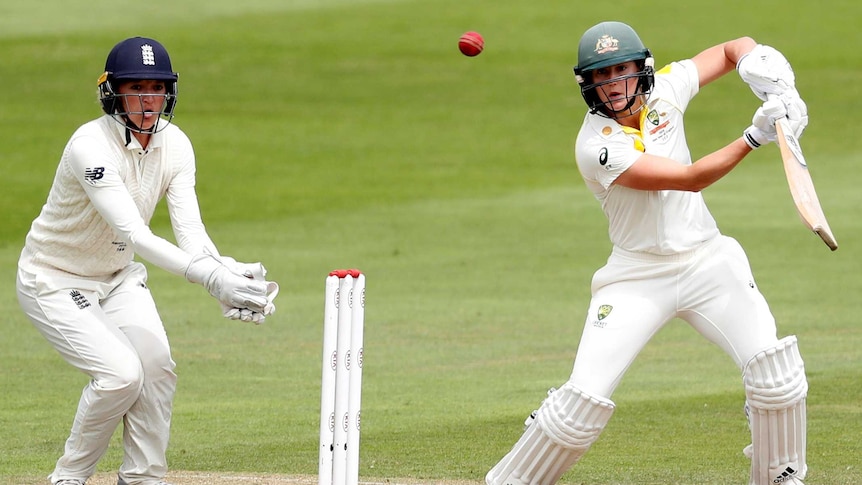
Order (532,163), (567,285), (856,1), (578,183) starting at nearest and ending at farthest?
(567,285) < (578,183) < (532,163) < (856,1)

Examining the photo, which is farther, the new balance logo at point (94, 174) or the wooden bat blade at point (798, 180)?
the new balance logo at point (94, 174)

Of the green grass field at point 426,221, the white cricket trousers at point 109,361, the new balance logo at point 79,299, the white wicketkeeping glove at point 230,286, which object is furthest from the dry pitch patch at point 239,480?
the white wicketkeeping glove at point 230,286

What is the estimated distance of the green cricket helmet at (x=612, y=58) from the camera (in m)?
5.93

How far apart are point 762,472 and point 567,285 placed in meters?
7.96

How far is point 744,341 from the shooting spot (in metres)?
5.81

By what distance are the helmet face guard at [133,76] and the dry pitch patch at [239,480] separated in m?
1.70

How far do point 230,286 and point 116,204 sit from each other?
2.13 ft

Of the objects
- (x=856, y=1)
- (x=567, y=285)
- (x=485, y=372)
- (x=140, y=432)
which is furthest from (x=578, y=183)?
(x=856, y=1)

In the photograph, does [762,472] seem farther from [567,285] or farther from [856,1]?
[856,1]

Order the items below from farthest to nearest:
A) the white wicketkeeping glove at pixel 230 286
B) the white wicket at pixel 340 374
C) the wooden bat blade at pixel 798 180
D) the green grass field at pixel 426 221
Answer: the green grass field at pixel 426 221
the white wicketkeeping glove at pixel 230 286
the wooden bat blade at pixel 798 180
the white wicket at pixel 340 374

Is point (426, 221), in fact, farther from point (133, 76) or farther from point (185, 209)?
point (133, 76)

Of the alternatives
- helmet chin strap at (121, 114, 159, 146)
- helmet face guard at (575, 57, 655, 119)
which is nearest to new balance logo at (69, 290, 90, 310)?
helmet chin strap at (121, 114, 159, 146)

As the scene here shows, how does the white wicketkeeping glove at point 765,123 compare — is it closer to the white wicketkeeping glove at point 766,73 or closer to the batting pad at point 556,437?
the white wicketkeeping glove at point 766,73

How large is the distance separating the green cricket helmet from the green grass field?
1.91m
